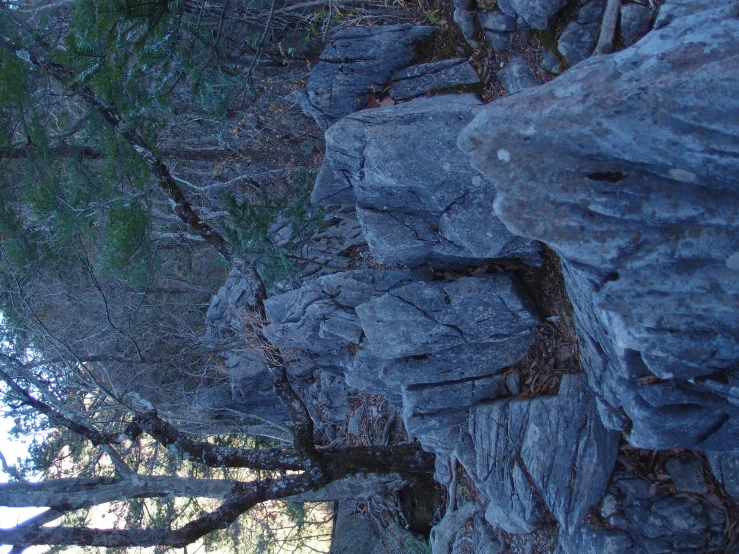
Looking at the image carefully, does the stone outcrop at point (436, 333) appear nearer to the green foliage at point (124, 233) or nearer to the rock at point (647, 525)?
the rock at point (647, 525)

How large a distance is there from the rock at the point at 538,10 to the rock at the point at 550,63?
223mm

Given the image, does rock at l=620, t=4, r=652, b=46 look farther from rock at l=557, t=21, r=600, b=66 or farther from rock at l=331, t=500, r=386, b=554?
rock at l=331, t=500, r=386, b=554

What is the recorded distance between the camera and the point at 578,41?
13.7ft

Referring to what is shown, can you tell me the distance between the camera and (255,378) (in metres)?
9.88

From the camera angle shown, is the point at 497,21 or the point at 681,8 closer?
the point at 681,8

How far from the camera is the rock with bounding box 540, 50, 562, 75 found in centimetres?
446

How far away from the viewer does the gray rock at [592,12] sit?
13.1ft

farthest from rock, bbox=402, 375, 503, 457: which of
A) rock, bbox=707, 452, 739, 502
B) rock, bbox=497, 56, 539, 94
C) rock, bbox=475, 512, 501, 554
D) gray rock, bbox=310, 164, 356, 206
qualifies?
rock, bbox=497, 56, 539, 94

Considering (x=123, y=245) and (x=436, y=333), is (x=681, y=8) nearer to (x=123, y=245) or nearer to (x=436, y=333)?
(x=436, y=333)

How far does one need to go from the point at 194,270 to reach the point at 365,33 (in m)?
8.65

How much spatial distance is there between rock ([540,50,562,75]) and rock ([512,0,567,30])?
A: 0.73 ft

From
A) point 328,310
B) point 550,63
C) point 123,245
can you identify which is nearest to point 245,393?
point 123,245

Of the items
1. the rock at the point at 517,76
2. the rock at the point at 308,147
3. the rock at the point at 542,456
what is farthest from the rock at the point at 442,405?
the rock at the point at 308,147

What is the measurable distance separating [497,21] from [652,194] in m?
2.88
